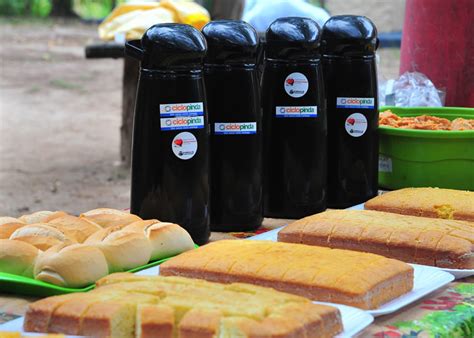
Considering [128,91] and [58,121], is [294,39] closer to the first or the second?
[128,91]

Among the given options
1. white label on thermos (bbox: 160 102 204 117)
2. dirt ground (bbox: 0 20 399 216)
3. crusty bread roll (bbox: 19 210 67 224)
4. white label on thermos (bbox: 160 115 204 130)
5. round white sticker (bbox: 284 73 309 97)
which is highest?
round white sticker (bbox: 284 73 309 97)

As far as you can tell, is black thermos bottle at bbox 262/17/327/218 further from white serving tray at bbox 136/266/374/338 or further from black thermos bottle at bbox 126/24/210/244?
white serving tray at bbox 136/266/374/338

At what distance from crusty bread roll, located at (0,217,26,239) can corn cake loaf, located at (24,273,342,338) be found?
0.42m

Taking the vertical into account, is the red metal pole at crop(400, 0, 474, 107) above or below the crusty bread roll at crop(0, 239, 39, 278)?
above

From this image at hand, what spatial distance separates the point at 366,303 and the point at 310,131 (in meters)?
0.80

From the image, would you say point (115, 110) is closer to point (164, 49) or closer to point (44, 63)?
point (44, 63)

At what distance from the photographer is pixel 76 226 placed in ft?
6.07

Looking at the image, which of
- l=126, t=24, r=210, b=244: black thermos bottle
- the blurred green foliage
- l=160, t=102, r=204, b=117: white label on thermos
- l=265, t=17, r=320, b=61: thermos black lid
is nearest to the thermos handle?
l=126, t=24, r=210, b=244: black thermos bottle

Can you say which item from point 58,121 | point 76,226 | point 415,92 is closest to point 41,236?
point 76,226

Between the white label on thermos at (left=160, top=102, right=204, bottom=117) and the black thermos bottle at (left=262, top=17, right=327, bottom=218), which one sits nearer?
the white label on thermos at (left=160, top=102, right=204, bottom=117)

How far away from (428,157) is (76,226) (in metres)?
1.11

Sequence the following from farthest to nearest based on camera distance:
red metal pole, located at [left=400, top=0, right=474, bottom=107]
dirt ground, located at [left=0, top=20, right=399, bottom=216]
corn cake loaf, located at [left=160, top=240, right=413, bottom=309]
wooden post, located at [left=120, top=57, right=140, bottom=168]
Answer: dirt ground, located at [left=0, top=20, right=399, bottom=216], wooden post, located at [left=120, top=57, right=140, bottom=168], red metal pole, located at [left=400, top=0, right=474, bottom=107], corn cake loaf, located at [left=160, top=240, right=413, bottom=309]

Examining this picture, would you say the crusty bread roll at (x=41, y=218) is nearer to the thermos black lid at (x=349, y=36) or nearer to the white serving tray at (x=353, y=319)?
the white serving tray at (x=353, y=319)

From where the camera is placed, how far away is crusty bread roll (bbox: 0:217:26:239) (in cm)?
183
